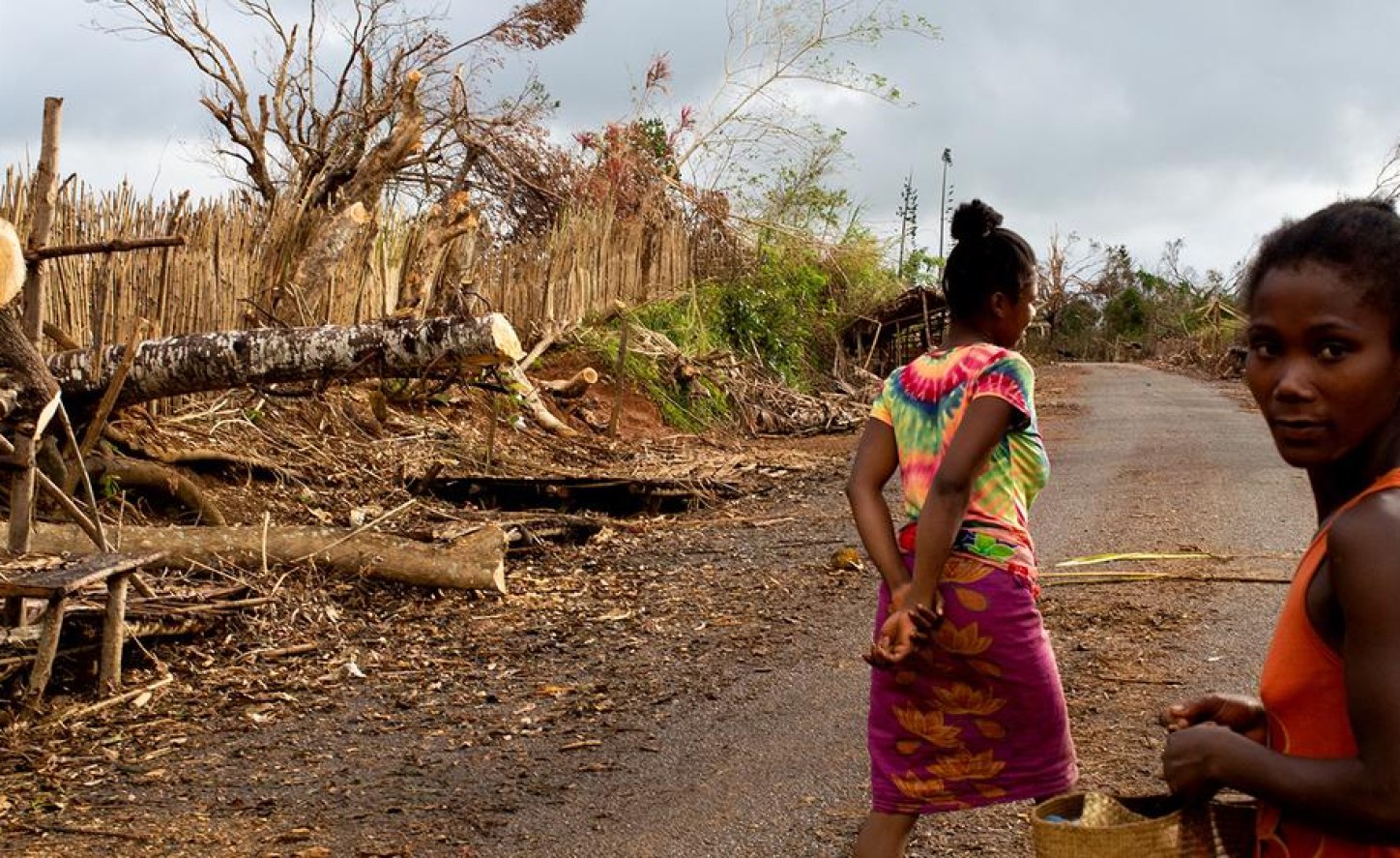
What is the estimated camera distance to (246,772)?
4.31m

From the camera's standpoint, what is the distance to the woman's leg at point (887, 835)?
2.78 meters

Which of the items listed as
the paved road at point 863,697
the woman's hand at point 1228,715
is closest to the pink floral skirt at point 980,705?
the paved road at point 863,697

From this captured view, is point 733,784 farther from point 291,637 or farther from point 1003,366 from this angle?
point 291,637

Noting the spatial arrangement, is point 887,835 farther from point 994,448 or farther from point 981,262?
point 981,262

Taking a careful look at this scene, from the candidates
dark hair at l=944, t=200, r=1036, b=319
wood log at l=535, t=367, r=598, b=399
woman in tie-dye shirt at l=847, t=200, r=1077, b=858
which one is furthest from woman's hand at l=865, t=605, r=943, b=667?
wood log at l=535, t=367, r=598, b=399

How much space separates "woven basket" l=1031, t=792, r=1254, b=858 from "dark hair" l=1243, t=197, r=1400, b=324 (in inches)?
23.2

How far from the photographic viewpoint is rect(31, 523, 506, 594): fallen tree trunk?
251 inches

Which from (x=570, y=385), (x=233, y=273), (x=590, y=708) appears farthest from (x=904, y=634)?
(x=570, y=385)

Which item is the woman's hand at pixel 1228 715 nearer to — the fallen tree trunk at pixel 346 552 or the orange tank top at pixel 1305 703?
the orange tank top at pixel 1305 703

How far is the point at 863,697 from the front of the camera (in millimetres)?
4887

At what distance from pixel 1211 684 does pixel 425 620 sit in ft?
11.4

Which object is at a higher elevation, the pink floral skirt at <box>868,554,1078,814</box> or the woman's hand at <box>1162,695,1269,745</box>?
the woman's hand at <box>1162,695,1269,745</box>

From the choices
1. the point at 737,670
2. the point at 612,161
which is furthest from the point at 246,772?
the point at 612,161

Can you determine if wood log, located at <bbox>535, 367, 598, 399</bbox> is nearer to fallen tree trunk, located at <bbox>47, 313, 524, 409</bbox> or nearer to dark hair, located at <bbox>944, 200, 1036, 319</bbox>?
fallen tree trunk, located at <bbox>47, 313, 524, 409</bbox>
